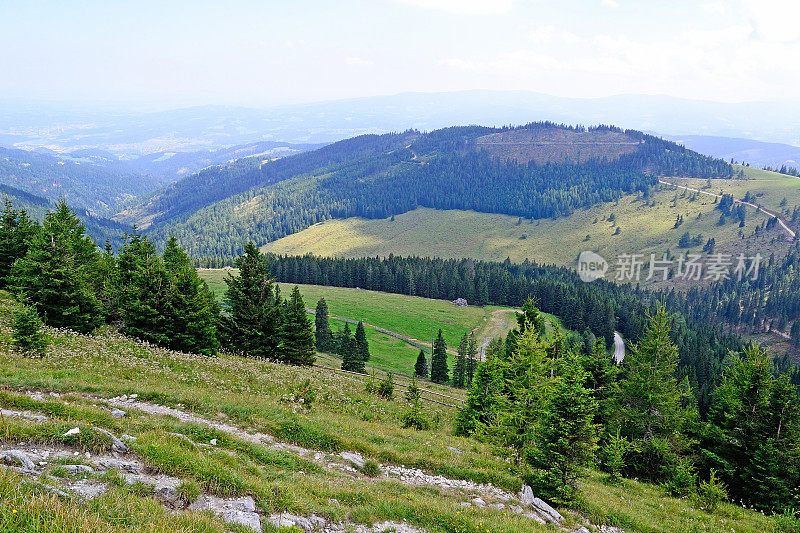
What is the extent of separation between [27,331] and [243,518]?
19696 millimetres

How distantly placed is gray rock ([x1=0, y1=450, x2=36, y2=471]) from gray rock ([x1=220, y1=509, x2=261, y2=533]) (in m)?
4.15

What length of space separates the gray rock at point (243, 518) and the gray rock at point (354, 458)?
642 centimetres

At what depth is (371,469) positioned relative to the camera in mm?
14891

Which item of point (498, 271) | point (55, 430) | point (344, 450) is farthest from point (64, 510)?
point (498, 271)

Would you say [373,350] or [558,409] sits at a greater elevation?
[558,409]

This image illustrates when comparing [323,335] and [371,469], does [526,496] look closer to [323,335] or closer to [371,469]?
[371,469]

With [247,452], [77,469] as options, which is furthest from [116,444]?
[247,452]

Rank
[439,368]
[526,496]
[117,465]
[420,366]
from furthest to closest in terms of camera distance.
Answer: [420,366] → [439,368] → [526,496] → [117,465]

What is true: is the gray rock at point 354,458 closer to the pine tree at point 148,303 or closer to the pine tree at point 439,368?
the pine tree at point 148,303

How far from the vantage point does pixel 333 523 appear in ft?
33.7

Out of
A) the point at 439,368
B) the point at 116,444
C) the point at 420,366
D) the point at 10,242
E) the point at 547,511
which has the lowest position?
the point at 420,366

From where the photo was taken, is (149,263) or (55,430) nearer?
(55,430)

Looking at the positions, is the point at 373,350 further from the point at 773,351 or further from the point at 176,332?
the point at 773,351

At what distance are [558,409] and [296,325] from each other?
33973mm
